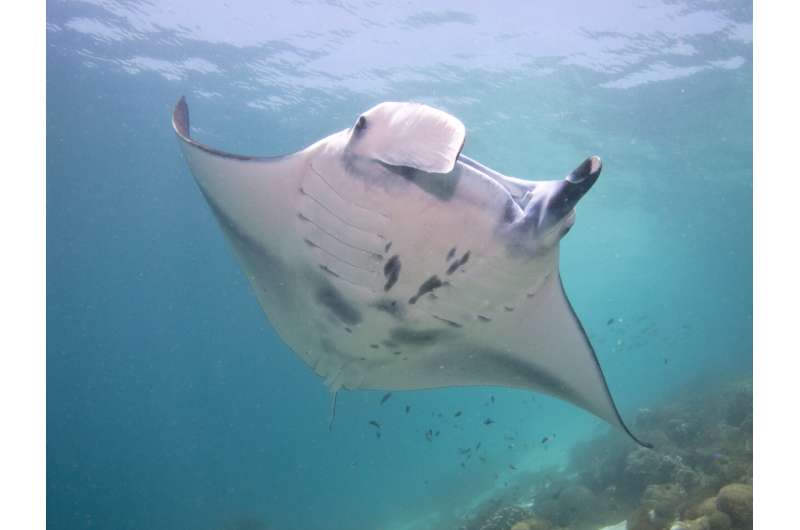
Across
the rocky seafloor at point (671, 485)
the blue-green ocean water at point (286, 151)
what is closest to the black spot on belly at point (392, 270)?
the rocky seafloor at point (671, 485)

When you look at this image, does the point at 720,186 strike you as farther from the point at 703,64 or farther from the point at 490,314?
the point at 490,314

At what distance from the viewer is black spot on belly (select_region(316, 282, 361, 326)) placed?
3.21m

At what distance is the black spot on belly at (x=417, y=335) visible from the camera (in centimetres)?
330

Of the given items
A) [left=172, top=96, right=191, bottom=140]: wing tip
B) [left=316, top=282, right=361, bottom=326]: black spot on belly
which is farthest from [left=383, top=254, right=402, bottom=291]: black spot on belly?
[left=172, top=96, right=191, bottom=140]: wing tip

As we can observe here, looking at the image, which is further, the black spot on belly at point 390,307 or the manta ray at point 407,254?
the black spot on belly at point 390,307

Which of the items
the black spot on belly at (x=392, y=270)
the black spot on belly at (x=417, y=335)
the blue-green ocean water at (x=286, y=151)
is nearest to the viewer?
the black spot on belly at (x=392, y=270)

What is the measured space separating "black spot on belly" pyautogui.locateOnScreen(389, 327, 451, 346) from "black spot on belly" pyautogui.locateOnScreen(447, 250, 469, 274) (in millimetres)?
709

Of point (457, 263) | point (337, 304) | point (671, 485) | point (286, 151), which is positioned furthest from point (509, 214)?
point (286, 151)

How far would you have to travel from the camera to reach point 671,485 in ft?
25.4

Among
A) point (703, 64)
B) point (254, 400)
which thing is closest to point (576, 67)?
point (703, 64)

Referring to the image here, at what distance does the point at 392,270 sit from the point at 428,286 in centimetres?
24

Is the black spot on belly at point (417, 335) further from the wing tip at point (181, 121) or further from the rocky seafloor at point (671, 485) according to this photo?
the rocky seafloor at point (671, 485)

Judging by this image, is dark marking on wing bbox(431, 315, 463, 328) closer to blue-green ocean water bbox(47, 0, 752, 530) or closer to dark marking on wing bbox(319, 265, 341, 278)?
dark marking on wing bbox(319, 265, 341, 278)

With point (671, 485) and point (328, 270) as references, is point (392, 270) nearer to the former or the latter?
point (328, 270)
